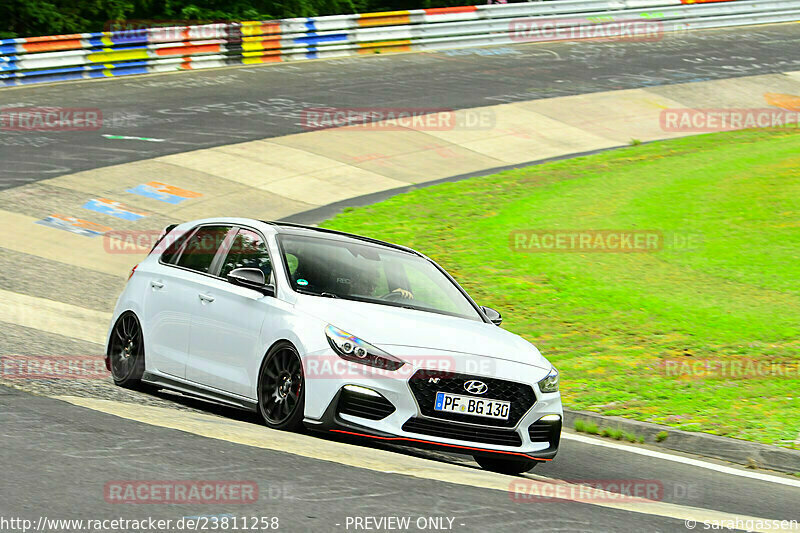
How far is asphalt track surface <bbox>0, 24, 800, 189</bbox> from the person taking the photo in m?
22.2

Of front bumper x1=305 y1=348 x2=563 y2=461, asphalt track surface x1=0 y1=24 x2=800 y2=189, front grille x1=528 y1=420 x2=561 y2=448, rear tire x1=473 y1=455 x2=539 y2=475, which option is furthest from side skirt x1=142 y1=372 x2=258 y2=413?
asphalt track surface x1=0 y1=24 x2=800 y2=189

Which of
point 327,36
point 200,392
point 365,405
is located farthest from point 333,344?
point 327,36

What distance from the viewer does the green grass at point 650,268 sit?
10.6 metres

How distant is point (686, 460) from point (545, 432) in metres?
1.74

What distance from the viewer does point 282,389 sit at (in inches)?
303

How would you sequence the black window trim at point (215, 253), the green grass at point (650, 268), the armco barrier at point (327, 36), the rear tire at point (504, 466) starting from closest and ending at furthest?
the rear tire at point (504, 466), the black window trim at point (215, 253), the green grass at point (650, 268), the armco barrier at point (327, 36)

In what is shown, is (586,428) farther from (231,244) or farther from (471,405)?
(231,244)

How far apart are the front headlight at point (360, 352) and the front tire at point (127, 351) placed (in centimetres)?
259

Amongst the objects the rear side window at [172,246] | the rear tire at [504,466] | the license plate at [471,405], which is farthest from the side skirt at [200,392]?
the rear tire at [504,466]

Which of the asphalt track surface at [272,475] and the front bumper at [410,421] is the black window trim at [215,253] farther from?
the front bumper at [410,421]

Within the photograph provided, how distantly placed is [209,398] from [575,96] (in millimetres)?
22393

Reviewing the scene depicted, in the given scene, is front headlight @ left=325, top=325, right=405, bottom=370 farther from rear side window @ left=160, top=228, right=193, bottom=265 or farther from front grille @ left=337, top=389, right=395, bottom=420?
rear side window @ left=160, top=228, right=193, bottom=265

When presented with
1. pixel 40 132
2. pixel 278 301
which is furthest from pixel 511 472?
pixel 40 132

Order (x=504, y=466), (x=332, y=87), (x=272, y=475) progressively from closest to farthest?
(x=272, y=475) → (x=504, y=466) → (x=332, y=87)
